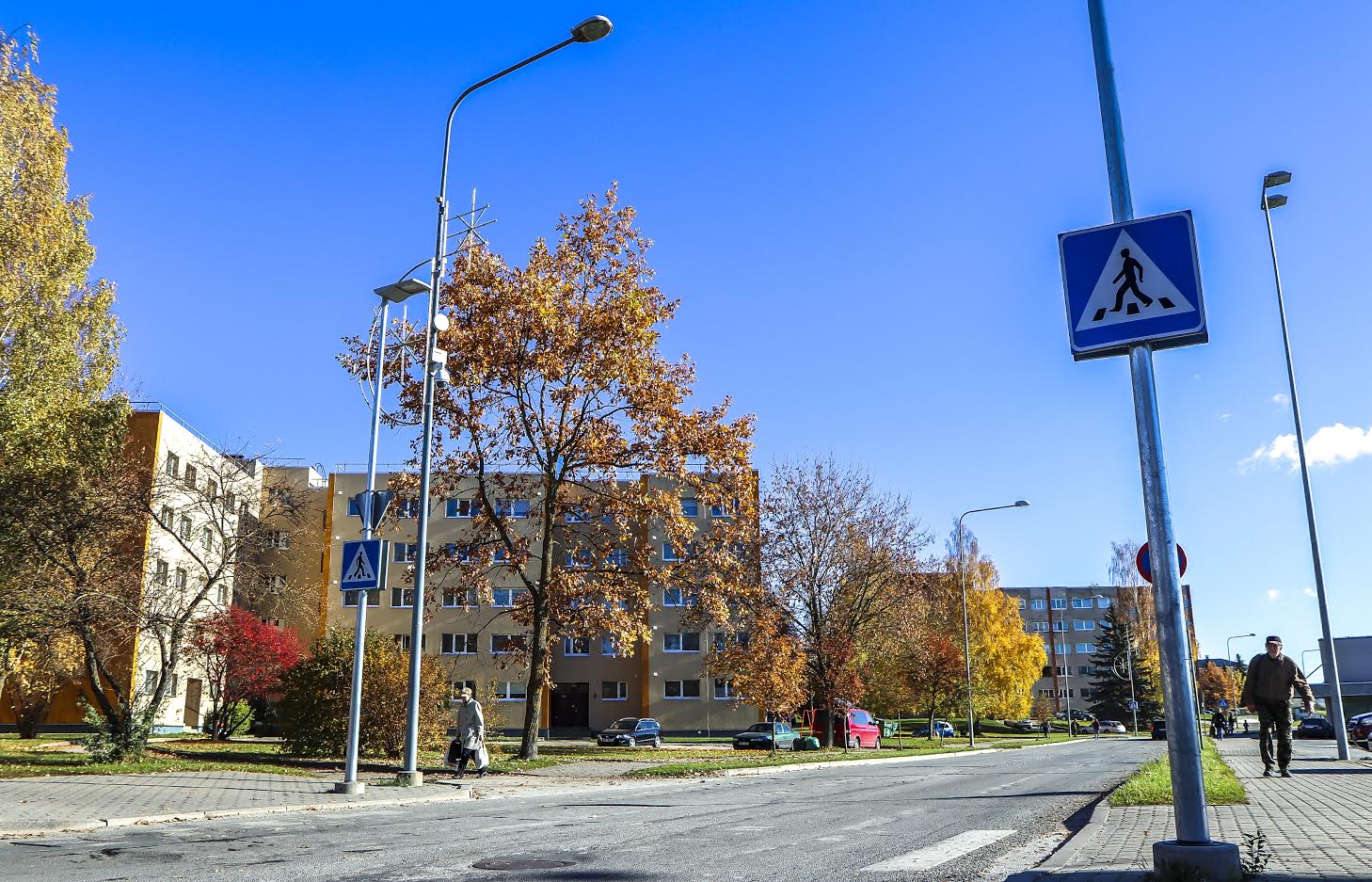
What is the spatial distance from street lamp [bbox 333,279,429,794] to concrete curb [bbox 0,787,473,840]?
36.8 inches

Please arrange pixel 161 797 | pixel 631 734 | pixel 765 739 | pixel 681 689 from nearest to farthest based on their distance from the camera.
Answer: pixel 161 797 < pixel 765 739 < pixel 631 734 < pixel 681 689

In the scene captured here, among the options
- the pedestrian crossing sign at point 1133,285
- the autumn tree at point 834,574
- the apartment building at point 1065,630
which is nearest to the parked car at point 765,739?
the autumn tree at point 834,574

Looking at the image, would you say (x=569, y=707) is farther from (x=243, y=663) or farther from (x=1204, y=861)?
(x=1204, y=861)

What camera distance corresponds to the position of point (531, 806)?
12938 mm

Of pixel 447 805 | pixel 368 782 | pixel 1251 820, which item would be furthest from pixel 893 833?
pixel 368 782

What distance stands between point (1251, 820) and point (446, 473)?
21508 mm

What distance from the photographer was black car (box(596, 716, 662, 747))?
139 feet

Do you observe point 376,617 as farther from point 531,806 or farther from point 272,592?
point 531,806

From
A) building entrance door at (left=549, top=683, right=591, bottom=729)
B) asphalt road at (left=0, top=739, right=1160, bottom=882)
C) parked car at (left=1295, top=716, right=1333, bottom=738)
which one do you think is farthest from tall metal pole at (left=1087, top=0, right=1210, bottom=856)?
parked car at (left=1295, top=716, right=1333, bottom=738)

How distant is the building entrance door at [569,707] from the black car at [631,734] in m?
12.3

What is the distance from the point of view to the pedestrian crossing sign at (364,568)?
1466cm

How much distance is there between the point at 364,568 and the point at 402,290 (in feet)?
15.3

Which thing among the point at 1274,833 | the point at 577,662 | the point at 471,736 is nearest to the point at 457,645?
the point at 577,662

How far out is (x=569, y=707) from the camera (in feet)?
189
